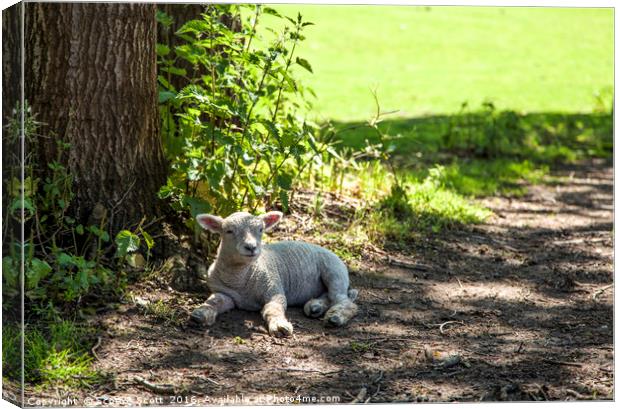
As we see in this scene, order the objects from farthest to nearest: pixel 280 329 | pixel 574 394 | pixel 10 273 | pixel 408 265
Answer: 1. pixel 408 265
2. pixel 280 329
3. pixel 574 394
4. pixel 10 273

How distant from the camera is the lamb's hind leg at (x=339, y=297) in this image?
5895 mm

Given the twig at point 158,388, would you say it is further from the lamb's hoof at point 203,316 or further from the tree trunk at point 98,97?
the tree trunk at point 98,97

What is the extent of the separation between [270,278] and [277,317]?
1.14 ft

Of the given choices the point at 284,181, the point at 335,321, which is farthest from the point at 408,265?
the point at 335,321

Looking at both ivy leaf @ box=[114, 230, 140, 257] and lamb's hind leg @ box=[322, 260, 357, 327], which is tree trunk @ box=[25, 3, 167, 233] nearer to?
ivy leaf @ box=[114, 230, 140, 257]

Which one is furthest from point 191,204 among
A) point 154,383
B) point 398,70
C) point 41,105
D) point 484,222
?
point 398,70

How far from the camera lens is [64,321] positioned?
17.9ft

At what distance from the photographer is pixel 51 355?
16.6 feet

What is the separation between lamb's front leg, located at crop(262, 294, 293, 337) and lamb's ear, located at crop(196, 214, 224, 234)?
0.54 meters

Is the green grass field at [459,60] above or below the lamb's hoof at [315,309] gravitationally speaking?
above

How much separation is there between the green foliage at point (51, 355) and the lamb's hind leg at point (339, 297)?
4.84ft

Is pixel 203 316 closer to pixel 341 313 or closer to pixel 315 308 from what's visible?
pixel 315 308

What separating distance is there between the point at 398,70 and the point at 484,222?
6.70 meters

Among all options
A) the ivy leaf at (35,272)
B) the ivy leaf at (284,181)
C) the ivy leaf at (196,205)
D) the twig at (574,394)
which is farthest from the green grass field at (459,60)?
the twig at (574,394)
